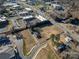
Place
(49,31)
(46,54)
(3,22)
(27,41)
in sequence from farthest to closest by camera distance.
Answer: (3,22) → (49,31) → (27,41) → (46,54)

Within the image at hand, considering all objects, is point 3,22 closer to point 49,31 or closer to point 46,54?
point 49,31

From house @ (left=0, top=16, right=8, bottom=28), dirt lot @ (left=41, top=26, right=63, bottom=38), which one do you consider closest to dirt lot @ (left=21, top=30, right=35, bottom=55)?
dirt lot @ (left=41, top=26, right=63, bottom=38)

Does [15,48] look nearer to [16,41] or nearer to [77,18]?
[16,41]

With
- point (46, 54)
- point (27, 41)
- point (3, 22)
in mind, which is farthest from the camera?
point (3, 22)

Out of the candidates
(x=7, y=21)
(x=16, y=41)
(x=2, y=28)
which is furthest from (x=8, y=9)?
(x=16, y=41)

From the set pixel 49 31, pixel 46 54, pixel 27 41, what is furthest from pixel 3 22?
pixel 46 54

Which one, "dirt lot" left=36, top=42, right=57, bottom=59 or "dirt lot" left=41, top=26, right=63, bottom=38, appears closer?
"dirt lot" left=36, top=42, right=57, bottom=59

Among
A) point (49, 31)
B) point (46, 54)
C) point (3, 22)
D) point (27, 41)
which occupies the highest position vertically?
point (46, 54)

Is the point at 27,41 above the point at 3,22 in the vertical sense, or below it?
above

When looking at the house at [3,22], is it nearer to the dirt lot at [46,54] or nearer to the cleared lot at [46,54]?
the dirt lot at [46,54]

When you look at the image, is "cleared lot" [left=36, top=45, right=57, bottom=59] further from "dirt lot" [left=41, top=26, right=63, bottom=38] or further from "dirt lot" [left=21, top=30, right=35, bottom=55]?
"dirt lot" [left=41, top=26, right=63, bottom=38]
